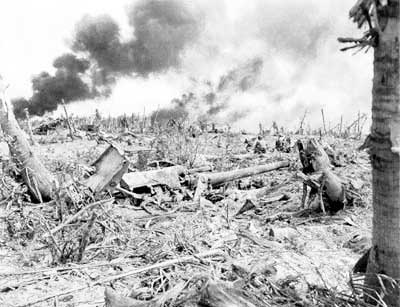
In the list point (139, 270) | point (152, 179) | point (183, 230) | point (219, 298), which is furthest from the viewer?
point (152, 179)

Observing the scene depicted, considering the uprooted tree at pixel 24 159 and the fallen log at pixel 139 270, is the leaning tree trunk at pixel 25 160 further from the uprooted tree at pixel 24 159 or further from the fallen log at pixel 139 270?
the fallen log at pixel 139 270

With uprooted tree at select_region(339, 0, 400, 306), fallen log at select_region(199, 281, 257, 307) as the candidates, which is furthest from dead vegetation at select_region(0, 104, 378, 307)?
uprooted tree at select_region(339, 0, 400, 306)

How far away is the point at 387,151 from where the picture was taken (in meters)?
2.03

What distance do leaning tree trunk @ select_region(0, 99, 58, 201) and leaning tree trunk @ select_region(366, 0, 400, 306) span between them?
3765 mm

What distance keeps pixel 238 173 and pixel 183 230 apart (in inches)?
123

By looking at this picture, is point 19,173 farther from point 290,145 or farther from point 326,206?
point 290,145

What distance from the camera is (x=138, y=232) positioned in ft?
13.7

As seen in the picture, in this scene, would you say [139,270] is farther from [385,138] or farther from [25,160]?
[25,160]

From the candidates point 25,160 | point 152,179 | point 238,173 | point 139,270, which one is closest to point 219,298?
point 139,270

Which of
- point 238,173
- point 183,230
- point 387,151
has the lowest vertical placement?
point 238,173

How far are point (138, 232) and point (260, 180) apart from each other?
3.06m

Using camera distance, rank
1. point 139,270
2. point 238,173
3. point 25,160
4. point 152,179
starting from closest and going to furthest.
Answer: point 139,270 < point 25,160 < point 152,179 < point 238,173

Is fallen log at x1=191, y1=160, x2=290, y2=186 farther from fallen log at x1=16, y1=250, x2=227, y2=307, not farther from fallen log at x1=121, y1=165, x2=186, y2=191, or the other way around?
fallen log at x1=16, y1=250, x2=227, y2=307

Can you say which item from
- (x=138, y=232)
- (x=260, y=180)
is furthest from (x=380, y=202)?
(x=260, y=180)
